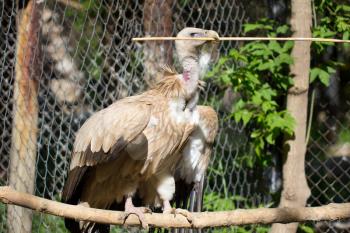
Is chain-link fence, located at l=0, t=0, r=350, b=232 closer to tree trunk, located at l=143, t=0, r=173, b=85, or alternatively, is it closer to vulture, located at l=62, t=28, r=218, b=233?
tree trunk, located at l=143, t=0, r=173, b=85

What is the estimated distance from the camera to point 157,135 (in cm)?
418

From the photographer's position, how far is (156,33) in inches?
203

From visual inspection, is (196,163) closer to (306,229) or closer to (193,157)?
(193,157)

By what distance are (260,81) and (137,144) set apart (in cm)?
170

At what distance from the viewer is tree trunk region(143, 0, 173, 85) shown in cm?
513

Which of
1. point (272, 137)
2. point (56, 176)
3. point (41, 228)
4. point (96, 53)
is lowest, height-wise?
point (41, 228)

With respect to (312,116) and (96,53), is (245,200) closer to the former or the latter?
(312,116)

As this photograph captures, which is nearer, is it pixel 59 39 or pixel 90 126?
pixel 90 126

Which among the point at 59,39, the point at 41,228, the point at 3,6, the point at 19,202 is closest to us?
the point at 19,202

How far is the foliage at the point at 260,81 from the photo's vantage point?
5273 millimetres

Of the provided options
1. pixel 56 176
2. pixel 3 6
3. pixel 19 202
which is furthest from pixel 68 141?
pixel 19 202

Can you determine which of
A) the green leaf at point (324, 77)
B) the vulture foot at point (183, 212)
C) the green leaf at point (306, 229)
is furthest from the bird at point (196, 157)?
the green leaf at point (306, 229)

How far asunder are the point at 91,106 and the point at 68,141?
0.30 m

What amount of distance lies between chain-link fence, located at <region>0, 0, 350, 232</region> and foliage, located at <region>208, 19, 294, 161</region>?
17cm
